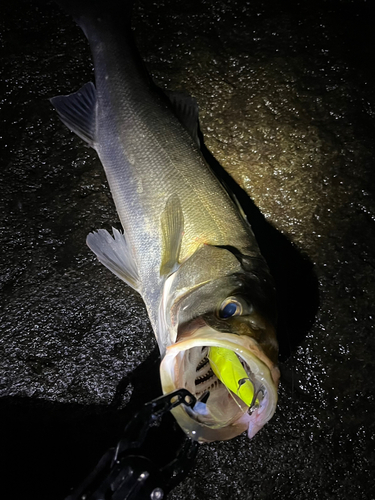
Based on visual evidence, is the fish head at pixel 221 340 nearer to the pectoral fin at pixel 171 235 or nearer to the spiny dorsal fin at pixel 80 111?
the pectoral fin at pixel 171 235

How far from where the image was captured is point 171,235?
Answer: 2170 mm

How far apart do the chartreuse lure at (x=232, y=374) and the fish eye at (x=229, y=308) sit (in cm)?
24

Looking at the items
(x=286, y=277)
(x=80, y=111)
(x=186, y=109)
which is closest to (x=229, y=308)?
(x=286, y=277)

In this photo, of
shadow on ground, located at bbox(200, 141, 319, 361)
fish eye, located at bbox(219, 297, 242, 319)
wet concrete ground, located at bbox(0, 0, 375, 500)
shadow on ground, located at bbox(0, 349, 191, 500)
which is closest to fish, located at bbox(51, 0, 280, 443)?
fish eye, located at bbox(219, 297, 242, 319)

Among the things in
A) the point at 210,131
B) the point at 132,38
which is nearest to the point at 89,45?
the point at 132,38

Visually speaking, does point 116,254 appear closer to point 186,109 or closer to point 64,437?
point 186,109

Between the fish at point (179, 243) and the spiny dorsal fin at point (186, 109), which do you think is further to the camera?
the spiny dorsal fin at point (186, 109)

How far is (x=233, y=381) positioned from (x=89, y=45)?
102 inches

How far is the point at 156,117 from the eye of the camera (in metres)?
2.49

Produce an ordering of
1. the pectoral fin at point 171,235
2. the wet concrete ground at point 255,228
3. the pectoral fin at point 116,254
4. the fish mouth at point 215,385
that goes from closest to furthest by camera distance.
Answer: the fish mouth at point 215,385 < the pectoral fin at point 171,235 < the pectoral fin at point 116,254 < the wet concrete ground at point 255,228

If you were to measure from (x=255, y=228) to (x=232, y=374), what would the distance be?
1.23m

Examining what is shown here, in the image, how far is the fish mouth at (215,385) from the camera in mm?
1680

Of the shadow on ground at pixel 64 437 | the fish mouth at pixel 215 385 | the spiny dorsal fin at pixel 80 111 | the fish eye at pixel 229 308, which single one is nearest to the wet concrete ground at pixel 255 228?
the shadow on ground at pixel 64 437

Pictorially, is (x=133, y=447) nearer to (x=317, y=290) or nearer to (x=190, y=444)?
(x=190, y=444)
